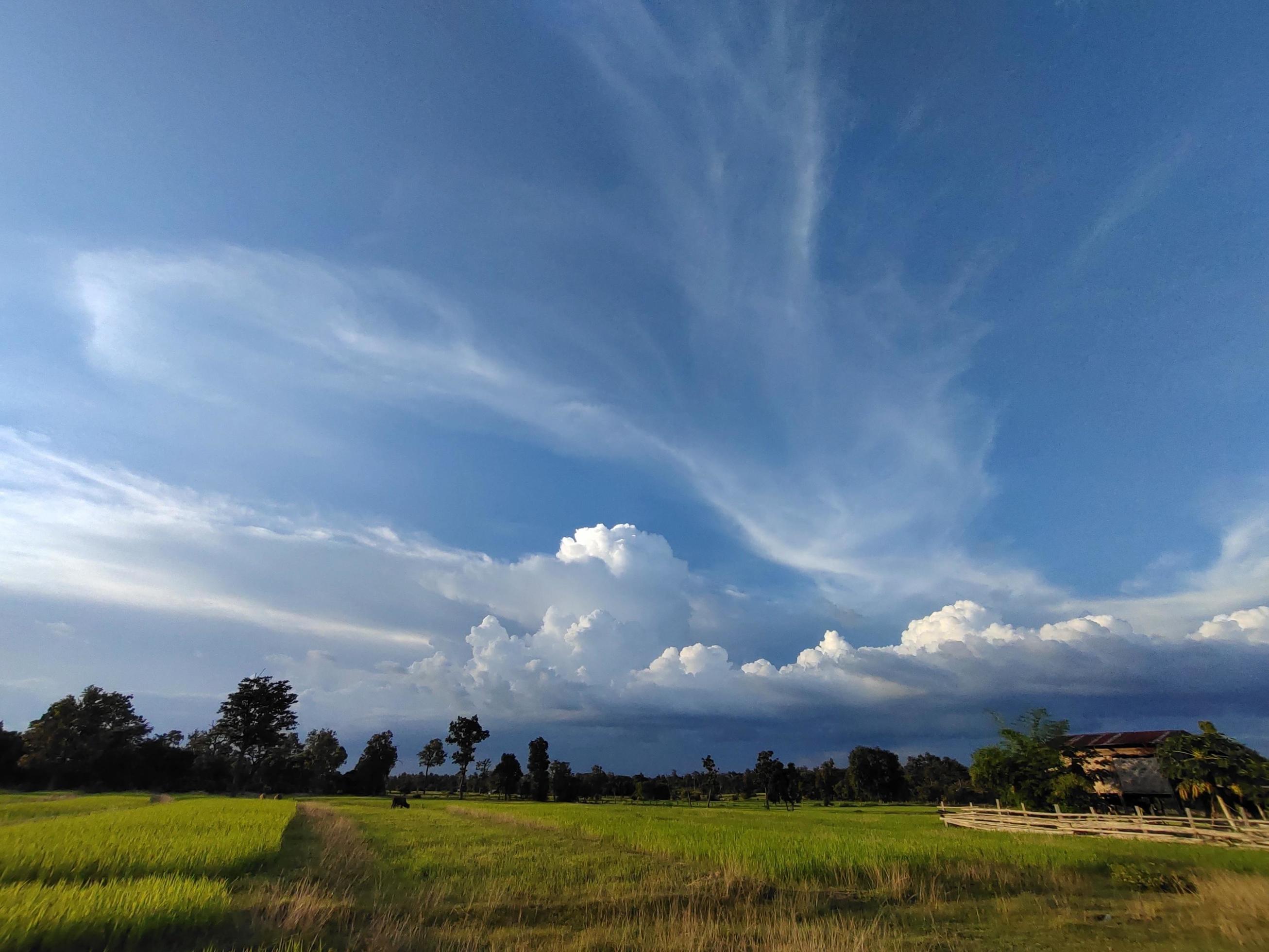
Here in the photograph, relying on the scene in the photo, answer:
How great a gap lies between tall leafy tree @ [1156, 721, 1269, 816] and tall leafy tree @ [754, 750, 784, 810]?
72.3m

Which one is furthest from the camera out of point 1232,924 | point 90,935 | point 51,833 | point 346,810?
point 346,810

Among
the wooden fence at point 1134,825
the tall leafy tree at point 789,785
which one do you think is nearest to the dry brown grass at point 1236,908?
the wooden fence at point 1134,825

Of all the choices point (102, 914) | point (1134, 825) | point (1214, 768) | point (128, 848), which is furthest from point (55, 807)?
point (1214, 768)

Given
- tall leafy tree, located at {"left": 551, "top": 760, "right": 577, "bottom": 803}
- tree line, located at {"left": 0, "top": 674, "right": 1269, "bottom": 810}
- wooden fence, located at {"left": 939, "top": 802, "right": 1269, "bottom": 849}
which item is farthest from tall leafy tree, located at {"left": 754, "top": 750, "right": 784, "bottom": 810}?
wooden fence, located at {"left": 939, "top": 802, "right": 1269, "bottom": 849}

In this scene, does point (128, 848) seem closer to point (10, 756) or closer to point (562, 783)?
point (10, 756)

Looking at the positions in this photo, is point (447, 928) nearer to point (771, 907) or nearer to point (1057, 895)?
point (771, 907)

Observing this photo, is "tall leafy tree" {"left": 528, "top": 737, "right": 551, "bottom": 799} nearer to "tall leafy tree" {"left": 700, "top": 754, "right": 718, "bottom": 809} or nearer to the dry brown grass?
"tall leafy tree" {"left": 700, "top": 754, "right": 718, "bottom": 809}

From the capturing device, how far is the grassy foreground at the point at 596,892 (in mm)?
8289

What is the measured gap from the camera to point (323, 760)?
10006 centimetres

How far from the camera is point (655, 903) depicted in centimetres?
1170

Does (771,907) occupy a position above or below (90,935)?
below

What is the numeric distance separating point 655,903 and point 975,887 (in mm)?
9763

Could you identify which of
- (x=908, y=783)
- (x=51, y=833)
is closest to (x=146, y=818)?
(x=51, y=833)

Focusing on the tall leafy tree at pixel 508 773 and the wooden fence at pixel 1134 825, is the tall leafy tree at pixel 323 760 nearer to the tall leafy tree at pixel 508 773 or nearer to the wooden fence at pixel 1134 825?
the tall leafy tree at pixel 508 773
